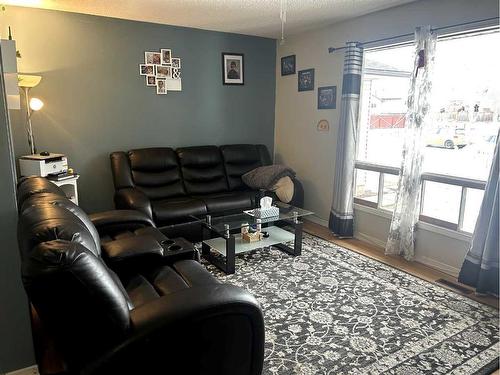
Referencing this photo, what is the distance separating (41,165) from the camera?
3.40 meters

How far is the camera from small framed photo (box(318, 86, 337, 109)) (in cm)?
433

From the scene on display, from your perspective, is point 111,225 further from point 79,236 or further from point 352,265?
point 352,265

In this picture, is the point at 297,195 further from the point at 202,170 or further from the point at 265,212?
the point at 202,170

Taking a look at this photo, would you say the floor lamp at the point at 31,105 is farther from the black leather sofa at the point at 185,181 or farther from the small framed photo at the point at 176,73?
the small framed photo at the point at 176,73

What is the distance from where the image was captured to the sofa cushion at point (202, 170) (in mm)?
4453

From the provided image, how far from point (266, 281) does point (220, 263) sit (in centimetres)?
50

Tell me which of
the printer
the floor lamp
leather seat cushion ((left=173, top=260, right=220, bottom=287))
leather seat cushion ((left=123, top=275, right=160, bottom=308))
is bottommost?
leather seat cushion ((left=123, top=275, right=160, bottom=308))

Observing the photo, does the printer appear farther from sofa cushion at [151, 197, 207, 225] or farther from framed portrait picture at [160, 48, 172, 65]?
framed portrait picture at [160, 48, 172, 65]

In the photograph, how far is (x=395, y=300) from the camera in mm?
2775

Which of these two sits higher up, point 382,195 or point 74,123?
point 74,123

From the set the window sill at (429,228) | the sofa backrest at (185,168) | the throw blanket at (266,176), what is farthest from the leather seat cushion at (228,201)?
the window sill at (429,228)

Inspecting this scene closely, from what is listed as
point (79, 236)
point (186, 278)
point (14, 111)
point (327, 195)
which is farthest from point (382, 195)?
point (14, 111)

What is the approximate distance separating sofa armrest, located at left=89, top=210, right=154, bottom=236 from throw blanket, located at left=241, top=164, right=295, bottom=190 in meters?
1.69

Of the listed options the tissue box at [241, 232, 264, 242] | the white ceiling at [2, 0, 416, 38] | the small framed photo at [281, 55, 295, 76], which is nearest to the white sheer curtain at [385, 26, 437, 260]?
the white ceiling at [2, 0, 416, 38]
